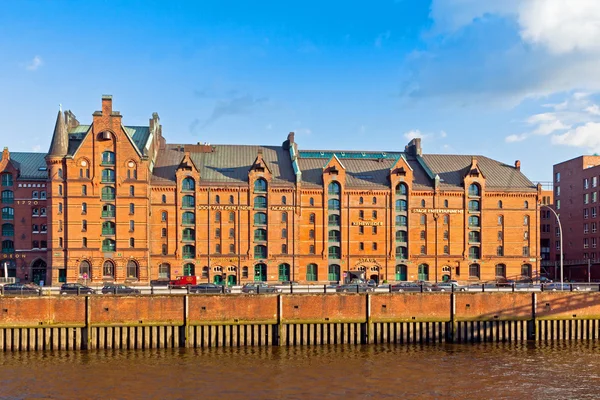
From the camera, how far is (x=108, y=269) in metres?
88.6

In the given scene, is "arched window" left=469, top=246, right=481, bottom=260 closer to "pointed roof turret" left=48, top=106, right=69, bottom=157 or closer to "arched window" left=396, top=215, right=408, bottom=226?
"arched window" left=396, top=215, right=408, bottom=226

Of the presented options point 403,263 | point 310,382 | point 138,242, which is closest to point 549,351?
point 310,382

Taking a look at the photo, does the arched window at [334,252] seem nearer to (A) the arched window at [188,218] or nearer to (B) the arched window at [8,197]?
(A) the arched window at [188,218]

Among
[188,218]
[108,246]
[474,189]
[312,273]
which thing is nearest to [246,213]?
[188,218]

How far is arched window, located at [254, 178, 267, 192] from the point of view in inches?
3669

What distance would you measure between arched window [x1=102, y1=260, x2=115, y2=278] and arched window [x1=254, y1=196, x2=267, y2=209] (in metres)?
21.1

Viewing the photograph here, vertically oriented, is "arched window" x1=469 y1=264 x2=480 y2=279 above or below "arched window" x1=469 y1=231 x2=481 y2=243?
below

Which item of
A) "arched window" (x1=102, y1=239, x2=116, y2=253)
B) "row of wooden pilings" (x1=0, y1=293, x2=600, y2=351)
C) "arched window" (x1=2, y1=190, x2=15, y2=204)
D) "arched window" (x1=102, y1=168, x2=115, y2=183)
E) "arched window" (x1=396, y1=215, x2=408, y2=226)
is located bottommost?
"row of wooden pilings" (x1=0, y1=293, x2=600, y2=351)

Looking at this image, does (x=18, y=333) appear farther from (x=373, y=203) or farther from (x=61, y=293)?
(x=373, y=203)

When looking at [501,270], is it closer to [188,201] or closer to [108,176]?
[188,201]

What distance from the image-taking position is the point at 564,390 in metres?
44.3

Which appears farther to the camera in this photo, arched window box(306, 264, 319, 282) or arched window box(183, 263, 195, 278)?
arched window box(306, 264, 319, 282)

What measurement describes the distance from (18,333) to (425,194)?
59.5 m

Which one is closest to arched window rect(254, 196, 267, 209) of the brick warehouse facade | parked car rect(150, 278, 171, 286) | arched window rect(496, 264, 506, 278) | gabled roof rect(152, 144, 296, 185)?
the brick warehouse facade
